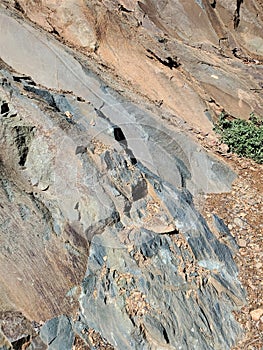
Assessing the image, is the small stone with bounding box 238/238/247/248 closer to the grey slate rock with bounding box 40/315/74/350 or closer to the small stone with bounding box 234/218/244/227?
the small stone with bounding box 234/218/244/227

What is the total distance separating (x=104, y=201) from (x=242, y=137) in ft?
12.5

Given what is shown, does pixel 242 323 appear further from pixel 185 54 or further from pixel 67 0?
pixel 67 0

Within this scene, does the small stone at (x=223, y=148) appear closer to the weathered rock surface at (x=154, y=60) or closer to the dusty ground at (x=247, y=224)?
the dusty ground at (x=247, y=224)

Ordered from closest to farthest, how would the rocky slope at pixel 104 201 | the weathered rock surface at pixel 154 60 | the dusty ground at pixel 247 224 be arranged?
the rocky slope at pixel 104 201
the dusty ground at pixel 247 224
the weathered rock surface at pixel 154 60

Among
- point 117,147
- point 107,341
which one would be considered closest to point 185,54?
point 117,147

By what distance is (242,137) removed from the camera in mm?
8789

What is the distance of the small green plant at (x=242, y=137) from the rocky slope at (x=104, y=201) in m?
0.35

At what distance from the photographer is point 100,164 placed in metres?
6.51

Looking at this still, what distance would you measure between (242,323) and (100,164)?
9.79 ft

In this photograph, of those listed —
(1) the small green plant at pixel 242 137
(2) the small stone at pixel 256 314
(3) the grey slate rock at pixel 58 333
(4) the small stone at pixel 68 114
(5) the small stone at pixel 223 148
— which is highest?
(1) the small green plant at pixel 242 137

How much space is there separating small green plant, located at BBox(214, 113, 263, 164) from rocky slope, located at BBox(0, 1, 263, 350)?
353 mm

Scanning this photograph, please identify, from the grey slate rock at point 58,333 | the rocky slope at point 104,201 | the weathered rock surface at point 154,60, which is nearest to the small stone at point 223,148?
the rocky slope at point 104,201

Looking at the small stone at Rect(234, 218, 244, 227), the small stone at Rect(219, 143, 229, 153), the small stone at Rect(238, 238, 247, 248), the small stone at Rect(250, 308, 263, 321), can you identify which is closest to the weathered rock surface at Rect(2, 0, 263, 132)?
the small stone at Rect(219, 143, 229, 153)

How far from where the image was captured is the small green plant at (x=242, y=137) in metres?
8.70
